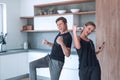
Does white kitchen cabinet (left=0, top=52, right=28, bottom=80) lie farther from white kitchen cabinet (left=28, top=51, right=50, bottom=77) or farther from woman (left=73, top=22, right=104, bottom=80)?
woman (left=73, top=22, right=104, bottom=80)

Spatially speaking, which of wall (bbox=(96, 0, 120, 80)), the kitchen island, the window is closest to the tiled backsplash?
the kitchen island

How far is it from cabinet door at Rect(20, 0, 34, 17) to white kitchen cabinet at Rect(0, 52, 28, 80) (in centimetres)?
109

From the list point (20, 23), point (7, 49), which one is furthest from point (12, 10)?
point (7, 49)

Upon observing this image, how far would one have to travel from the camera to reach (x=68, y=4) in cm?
550

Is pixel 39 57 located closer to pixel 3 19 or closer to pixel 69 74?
pixel 69 74

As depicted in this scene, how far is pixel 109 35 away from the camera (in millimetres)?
4195

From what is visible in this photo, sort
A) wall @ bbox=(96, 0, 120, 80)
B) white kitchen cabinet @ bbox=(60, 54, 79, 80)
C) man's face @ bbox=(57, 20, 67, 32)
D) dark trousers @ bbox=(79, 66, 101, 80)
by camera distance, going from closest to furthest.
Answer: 1. dark trousers @ bbox=(79, 66, 101, 80)
2. man's face @ bbox=(57, 20, 67, 32)
3. wall @ bbox=(96, 0, 120, 80)
4. white kitchen cabinet @ bbox=(60, 54, 79, 80)

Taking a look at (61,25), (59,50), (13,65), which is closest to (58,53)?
(59,50)

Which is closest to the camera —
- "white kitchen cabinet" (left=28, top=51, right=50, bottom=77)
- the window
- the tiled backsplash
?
"white kitchen cabinet" (left=28, top=51, right=50, bottom=77)

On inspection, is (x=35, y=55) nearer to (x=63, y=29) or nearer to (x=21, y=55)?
(x=21, y=55)

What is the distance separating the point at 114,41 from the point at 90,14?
1.21 meters

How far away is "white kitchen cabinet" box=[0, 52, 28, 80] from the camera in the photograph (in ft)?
17.4

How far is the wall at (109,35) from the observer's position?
412 centimetres

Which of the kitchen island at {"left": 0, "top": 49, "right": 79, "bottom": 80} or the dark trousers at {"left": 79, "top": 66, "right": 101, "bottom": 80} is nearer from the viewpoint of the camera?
the dark trousers at {"left": 79, "top": 66, "right": 101, "bottom": 80}
